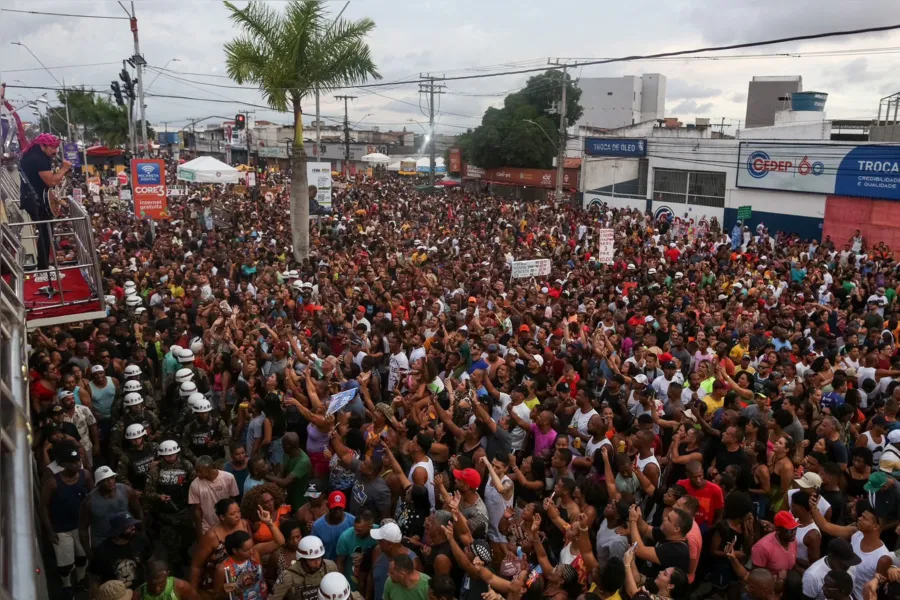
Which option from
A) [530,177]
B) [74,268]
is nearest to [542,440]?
[74,268]

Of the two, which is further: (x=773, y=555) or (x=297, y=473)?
(x=297, y=473)

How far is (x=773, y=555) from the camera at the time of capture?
4512 millimetres

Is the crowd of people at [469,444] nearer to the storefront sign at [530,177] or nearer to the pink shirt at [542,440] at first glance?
the pink shirt at [542,440]

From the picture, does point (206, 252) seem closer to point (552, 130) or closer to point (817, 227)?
point (817, 227)

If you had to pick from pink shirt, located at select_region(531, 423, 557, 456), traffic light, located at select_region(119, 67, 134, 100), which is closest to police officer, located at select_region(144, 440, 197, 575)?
pink shirt, located at select_region(531, 423, 557, 456)

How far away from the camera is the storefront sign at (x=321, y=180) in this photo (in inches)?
720

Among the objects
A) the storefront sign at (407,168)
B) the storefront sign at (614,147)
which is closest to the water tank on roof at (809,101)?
the storefront sign at (614,147)

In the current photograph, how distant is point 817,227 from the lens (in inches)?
949

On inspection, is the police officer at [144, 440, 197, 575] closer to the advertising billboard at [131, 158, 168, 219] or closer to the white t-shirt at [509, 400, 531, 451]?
the white t-shirt at [509, 400, 531, 451]

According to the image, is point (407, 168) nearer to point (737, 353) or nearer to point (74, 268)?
point (737, 353)

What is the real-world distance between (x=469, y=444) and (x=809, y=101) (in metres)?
30.2

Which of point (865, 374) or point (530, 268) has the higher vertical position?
point (530, 268)

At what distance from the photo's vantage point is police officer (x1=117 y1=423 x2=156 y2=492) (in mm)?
5785

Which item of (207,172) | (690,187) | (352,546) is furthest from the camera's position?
(690,187)
